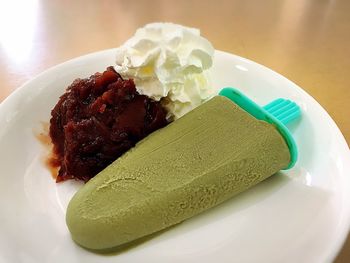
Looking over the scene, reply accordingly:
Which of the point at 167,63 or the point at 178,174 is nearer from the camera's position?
the point at 178,174

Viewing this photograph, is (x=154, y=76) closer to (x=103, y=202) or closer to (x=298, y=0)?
(x=103, y=202)

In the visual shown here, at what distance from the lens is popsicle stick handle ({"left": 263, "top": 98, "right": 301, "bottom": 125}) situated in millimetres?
1115

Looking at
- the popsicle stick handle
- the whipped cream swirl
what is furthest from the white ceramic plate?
the whipped cream swirl

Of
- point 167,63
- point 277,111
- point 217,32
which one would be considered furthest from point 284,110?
point 217,32

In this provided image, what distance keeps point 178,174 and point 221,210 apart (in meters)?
0.13

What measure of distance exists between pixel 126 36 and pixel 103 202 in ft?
3.53

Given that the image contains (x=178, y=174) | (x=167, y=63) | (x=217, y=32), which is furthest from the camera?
(x=217, y=32)

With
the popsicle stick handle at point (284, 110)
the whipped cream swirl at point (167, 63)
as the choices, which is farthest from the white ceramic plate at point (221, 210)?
the whipped cream swirl at point (167, 63)

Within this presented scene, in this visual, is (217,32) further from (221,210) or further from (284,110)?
(221,210)

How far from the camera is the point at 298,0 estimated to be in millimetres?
2180

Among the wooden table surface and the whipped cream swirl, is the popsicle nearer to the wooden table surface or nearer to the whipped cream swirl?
the whipped cream swirl

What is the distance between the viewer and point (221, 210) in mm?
977

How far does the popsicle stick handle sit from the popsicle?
0.09 meters

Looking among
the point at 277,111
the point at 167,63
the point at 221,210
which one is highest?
the point at 167,63
